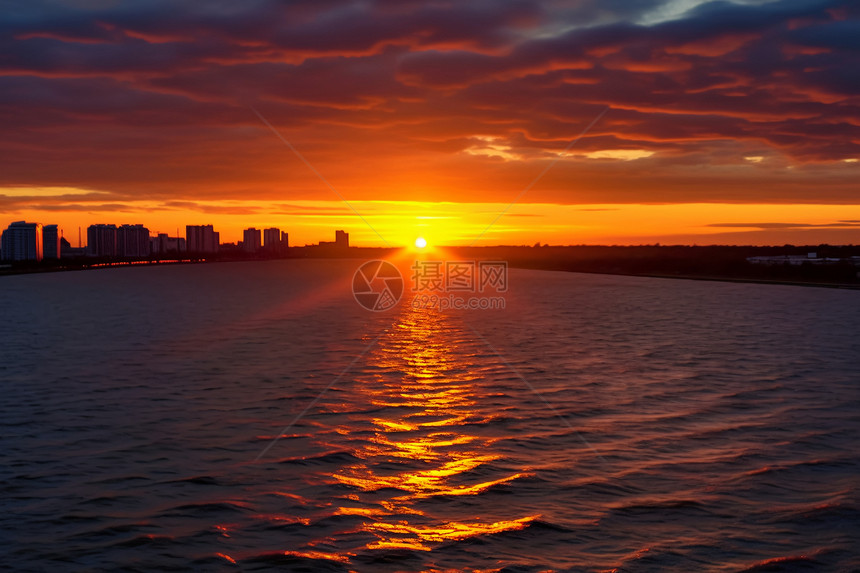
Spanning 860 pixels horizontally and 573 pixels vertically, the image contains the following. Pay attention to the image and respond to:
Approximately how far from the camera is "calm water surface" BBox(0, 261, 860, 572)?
11.0 metres

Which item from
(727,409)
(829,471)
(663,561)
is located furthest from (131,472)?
(727,409)

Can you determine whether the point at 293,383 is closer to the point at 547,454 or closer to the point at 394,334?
the point at 547,454

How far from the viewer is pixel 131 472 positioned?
15.0m

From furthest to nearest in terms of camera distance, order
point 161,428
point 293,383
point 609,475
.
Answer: point 293,383 < point 161,428 < point 609,475

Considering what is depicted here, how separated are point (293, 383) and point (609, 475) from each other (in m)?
14.5

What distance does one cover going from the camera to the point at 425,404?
22.5m

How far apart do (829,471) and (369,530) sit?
9246mm

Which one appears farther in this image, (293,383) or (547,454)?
(293,383)

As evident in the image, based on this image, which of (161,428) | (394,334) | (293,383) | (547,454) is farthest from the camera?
(394,334)

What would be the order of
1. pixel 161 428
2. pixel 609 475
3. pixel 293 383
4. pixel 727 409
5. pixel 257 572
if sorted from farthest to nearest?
pixel 293 383, pixel 727 409, pixel 161 428, pixel 609 475, pixel 257 572

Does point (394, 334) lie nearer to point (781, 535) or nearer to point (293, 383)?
point (293, 383)

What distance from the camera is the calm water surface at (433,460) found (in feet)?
36.0

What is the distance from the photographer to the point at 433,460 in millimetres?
15898

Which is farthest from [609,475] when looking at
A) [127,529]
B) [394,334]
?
[394,334]
